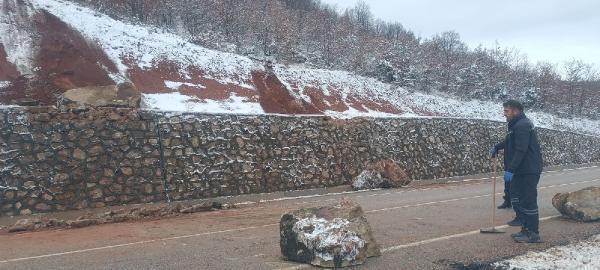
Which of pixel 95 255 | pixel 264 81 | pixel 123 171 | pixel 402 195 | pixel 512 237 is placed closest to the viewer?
pixel 95 255

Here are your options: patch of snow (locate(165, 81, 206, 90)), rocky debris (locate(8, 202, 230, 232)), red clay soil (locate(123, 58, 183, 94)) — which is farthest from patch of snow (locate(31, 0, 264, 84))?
rocky debris (locate(8, 202, 230, 232))

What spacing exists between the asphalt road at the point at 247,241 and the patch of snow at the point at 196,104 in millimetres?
5208

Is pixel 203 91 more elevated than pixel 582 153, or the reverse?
pixel 203 91

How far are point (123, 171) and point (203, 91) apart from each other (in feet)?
19.8

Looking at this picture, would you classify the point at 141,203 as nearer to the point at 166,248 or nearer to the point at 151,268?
the point at 166,248

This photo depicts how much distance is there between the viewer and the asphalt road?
19.7ft

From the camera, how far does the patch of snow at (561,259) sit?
558 centimetres

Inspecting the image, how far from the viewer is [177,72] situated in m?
18.3

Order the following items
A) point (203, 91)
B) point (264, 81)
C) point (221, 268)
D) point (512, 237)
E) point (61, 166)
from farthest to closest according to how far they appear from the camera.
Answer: point (264, 81) < point (203, 91) < point (61, 166) < point (512, 237) < point (221, 268)

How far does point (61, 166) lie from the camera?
11.2m

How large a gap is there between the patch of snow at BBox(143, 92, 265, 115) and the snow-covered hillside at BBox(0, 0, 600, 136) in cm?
2

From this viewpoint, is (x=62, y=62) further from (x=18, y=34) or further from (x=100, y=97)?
(x=100, y=97)

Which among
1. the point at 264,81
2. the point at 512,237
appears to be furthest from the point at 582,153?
the point at 512,237

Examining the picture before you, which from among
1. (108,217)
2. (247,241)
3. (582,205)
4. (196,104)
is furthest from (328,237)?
(196,104)
